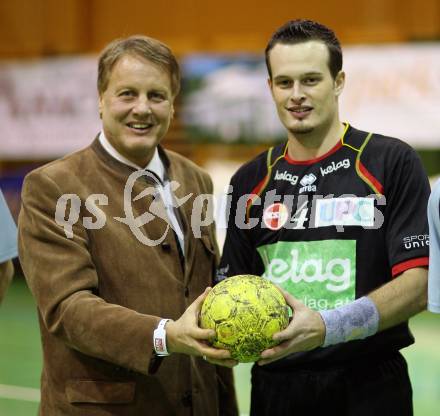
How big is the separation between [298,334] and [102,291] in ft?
2.98

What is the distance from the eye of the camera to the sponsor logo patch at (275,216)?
3668 mm

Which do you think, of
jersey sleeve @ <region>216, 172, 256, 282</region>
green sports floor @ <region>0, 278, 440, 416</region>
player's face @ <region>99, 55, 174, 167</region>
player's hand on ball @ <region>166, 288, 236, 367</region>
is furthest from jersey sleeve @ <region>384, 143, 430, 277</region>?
green sports floor @ <region>0, 278, 440, 416</region>

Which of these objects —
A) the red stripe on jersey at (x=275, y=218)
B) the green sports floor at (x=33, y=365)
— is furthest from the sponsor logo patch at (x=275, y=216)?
the green sports floor at (x=33, y=365)

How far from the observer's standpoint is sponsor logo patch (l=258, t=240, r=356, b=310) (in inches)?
136

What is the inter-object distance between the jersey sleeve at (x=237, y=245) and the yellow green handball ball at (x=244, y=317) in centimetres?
69

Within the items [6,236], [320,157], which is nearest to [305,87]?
[320,157]

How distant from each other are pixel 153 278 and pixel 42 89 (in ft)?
30.0

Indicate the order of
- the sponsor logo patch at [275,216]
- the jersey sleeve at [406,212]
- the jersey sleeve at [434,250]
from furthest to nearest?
the sponsor logo patch at [275,216]
the jersey sleeve at [406,212]
the jersey sleeve at [434,250]

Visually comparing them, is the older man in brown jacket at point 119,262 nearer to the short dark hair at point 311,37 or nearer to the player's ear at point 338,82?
the short dark hair at point 311,37

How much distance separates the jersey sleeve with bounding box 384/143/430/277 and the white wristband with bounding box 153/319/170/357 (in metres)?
0.94

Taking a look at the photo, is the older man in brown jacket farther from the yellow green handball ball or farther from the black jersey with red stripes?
the black jersey with red stripes

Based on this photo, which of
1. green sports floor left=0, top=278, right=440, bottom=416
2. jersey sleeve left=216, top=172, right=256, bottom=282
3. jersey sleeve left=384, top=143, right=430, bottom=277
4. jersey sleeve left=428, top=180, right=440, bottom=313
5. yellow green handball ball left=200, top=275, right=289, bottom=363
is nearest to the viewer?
jersey sleeve left=428, top=180, right=440, bottom=313

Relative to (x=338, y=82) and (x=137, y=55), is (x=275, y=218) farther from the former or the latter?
(x=137, y=55)

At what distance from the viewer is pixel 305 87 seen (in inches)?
140
